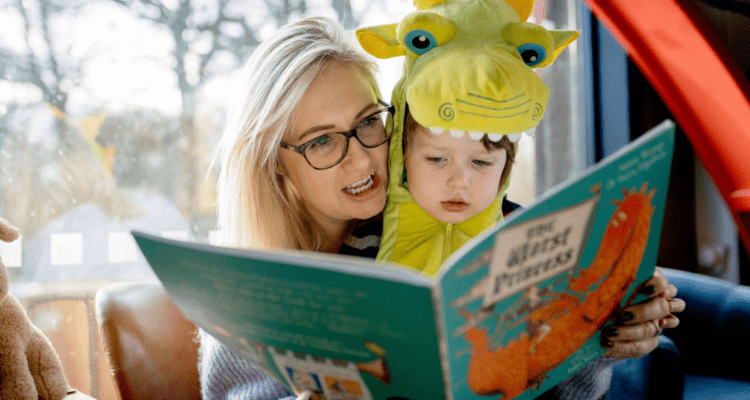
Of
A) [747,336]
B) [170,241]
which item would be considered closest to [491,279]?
[170,241]

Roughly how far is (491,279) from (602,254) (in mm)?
205

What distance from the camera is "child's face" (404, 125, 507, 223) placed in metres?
1.01

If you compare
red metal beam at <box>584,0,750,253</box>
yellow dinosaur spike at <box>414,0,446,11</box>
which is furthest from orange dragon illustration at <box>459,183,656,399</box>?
red metal beam at <box>584,0,750,253</box>

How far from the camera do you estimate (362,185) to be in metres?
1.14

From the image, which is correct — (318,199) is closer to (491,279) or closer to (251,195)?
(251,195)

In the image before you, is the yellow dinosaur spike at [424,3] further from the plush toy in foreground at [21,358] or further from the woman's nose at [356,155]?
the plush toy in foreground at [21,358]

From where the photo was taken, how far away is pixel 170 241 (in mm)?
560

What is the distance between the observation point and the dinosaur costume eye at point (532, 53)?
0.96m

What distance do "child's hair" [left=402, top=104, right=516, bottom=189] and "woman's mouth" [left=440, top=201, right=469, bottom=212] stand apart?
0.42 feet

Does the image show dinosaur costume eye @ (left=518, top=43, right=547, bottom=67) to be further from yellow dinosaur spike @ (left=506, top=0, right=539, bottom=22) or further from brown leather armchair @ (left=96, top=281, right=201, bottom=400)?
brown leather armchair @ (left=96, top=281, right=201, bottom=400)

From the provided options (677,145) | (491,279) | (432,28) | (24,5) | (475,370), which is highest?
(24,5)

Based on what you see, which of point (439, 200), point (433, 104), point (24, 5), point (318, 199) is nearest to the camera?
point (433, 104)

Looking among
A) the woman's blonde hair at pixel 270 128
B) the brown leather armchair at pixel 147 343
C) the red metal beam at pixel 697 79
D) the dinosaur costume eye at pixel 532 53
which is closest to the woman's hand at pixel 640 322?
the dinosaur costume eye at pixel 532 53

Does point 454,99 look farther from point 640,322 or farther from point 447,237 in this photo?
point 640,322
